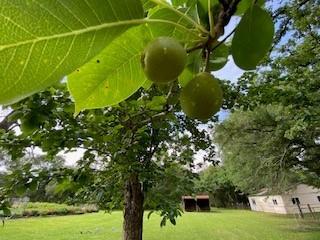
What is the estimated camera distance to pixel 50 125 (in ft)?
7.61

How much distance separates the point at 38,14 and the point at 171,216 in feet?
12.6

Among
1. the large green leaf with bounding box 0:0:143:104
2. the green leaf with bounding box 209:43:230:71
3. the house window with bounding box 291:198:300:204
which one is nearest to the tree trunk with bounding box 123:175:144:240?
the green leaf with bounding box 209:43:230:71

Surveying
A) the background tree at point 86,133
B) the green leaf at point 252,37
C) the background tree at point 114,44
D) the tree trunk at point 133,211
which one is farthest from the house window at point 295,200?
the green leaf at point 252,37

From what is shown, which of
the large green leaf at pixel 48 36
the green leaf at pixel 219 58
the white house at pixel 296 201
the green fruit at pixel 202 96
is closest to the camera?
the large green leaf at pixel 48 36

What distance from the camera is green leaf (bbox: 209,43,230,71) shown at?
2.00 feet

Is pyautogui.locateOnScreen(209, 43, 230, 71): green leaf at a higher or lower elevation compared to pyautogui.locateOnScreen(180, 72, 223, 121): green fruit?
higher

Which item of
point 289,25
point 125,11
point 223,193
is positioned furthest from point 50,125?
point 223,193

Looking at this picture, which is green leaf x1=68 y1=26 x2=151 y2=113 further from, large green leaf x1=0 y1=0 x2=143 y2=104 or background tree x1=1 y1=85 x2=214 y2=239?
background tree x1=1 y1=85 x2=214 y2=239

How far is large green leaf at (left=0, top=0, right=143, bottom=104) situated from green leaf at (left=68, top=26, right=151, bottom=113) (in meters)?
0.10

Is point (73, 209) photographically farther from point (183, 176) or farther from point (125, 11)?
point (125, 11)

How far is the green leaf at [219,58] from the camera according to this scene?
61 cm

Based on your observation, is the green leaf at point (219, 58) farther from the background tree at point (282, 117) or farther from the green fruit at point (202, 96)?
the background tree at point (282, 117)

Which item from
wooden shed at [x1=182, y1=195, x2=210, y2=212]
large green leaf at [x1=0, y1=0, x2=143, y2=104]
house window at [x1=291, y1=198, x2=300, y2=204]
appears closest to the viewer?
large green leaf at [x1=0, y1=0, x2=143, y2=104]

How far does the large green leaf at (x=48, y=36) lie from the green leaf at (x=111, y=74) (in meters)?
0.10
